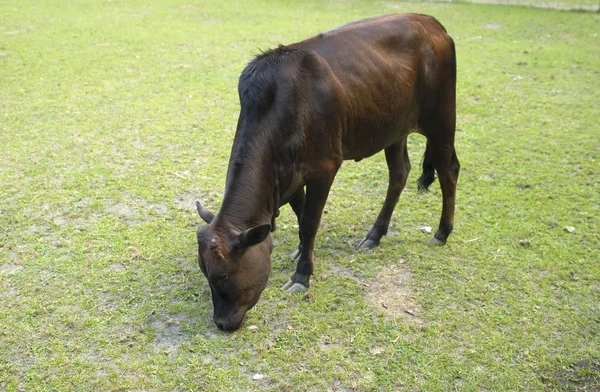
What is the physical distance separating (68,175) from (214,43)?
5856 millimetres

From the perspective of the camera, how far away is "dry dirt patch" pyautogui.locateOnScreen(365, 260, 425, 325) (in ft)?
14.8

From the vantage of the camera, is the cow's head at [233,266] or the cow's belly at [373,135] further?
the cow's belly at [373,135]

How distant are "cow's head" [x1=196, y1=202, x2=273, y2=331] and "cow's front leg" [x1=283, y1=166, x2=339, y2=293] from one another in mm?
537

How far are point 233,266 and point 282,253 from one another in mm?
1330

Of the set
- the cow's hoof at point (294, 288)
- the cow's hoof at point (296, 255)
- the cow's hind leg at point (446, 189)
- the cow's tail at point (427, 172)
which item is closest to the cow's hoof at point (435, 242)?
the cow's hind leg at point (446, 189)

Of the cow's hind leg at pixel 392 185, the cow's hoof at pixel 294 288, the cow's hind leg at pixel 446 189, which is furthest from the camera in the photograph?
the cow's hind leg at pixel 392 185

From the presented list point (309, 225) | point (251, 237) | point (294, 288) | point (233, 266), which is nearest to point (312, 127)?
point (309, 225)

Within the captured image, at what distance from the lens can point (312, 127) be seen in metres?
4.40

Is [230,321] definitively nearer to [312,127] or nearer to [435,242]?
[312,127]

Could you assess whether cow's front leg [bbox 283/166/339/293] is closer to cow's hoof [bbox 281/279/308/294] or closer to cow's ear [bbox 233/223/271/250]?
cow's hoof [bbox 281/279/308/294]

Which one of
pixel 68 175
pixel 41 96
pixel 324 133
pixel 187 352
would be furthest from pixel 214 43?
pixel 187 352

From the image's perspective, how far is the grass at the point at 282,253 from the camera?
4.00m

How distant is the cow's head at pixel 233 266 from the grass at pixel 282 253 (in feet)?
0.65

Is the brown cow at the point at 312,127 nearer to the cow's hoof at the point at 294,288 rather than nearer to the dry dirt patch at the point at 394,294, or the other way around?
the cow's hoof at the point at 294,288
